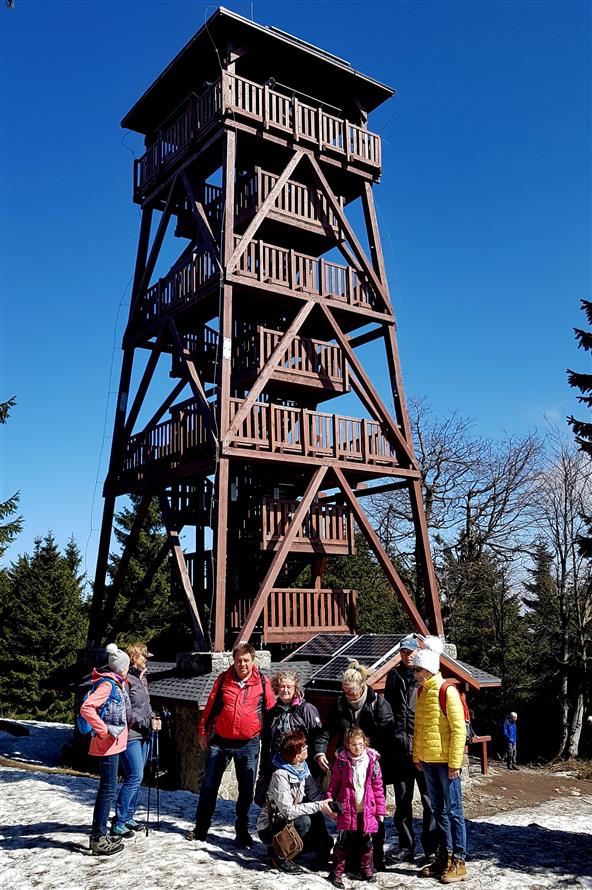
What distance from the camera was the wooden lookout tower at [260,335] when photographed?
17328mm

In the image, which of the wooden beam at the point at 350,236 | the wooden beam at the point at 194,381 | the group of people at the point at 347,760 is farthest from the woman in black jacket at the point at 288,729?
the wooden beam at the point at 350,236

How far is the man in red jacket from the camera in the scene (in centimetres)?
792

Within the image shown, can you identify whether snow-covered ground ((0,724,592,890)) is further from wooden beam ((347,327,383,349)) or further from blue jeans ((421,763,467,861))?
wooden beam ((347,327,383,349))

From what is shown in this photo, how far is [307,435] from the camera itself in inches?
694

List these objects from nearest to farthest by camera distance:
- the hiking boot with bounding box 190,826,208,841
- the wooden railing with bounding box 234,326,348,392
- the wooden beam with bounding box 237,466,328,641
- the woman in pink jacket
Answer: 1. the woman in pink jacket
2. the hiking boot with bounding box 190,826,208,841
3. the wooden beam with bounding box 237,466,328,641
4. the wooden railing with bounding box 234,326,348,392

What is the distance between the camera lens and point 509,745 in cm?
2527

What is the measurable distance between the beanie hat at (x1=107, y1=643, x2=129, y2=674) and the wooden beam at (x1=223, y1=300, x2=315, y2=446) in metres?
8.51

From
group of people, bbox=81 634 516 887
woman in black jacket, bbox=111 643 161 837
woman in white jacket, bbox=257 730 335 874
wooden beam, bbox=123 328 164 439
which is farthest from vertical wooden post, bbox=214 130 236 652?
woman in white jacket, bbox=257 730 335 874

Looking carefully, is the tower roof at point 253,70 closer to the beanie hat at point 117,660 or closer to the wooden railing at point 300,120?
the wooden railing at point 300,120

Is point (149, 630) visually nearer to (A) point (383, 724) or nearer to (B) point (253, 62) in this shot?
(B) point (253, 62)

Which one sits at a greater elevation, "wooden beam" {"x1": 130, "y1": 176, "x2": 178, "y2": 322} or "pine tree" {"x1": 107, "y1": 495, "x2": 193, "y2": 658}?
"wooden beam" {"x1": 130, "y1": 176, "x2": 178, "y2": 322}

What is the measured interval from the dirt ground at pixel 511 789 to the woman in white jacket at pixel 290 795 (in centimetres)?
875

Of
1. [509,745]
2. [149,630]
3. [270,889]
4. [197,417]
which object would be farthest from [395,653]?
[149,630]

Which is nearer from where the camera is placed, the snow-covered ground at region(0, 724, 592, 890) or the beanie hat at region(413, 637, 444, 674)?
the snow-covered ground at region(0, 724, 592, 890)
